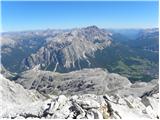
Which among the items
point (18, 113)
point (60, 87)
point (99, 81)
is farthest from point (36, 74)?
point (18, 113)

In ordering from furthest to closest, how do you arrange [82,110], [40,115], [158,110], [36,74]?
1. [36,74]
2. [158,110]
3. [40,115]
4. [82,110]

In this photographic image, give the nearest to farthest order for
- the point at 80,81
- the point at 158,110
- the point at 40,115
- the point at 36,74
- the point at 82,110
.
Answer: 1. the point at 82,110
2. the point at 40,115
3. the point at 158,110
4. the point at 80,81
5. the point at 36,74

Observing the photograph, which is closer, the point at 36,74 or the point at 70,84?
the point at 70,84

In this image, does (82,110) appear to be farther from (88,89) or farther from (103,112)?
(88,89)

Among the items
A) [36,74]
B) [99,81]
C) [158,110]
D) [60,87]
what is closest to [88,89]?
[99,81]

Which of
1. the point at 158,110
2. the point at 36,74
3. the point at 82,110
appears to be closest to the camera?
the point at 82,110

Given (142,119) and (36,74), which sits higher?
(142,119)

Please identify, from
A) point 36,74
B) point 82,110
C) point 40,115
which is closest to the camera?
point 82,110

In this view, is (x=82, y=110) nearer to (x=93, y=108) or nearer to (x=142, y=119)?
(x=93, y=108)

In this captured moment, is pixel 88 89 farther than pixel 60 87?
No
